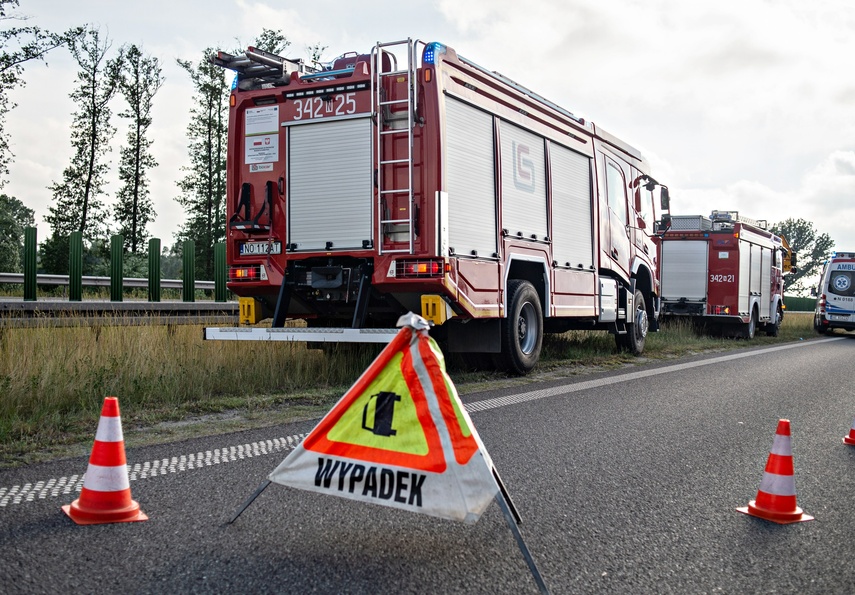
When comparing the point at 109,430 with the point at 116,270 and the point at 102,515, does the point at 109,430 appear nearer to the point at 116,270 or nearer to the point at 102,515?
the point at 102,515

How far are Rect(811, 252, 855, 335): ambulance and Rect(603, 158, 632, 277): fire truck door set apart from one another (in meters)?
17.2

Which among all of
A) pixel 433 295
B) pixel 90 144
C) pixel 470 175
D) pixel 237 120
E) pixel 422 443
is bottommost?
pixel 422 443

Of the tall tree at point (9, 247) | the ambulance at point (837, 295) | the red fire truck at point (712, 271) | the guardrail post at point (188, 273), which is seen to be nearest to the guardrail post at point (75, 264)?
the guardrail post at point (188, 273)

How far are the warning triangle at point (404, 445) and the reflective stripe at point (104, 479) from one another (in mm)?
770

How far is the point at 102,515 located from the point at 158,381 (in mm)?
3878

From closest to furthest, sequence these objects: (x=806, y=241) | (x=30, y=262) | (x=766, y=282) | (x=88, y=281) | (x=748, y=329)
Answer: (x=30, y=262)
(x=88, y=281)
(x=748, y=329)
(x=766, y=282)
(x=806, y=241)

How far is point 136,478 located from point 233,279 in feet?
16.7

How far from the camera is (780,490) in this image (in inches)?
151

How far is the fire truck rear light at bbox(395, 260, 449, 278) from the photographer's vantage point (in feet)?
27.0

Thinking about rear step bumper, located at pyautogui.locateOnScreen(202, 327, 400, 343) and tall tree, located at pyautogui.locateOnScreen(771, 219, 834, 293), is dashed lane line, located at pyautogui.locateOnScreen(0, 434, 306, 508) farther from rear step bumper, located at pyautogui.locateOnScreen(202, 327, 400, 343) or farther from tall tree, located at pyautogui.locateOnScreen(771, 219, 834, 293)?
→ tall tree, located at pyautogui.locateOnScreen(771, 219, 834, 293)

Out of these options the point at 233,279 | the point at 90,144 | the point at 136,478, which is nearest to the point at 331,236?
the point at 233,279

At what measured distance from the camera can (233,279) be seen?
→ 9.16 metres

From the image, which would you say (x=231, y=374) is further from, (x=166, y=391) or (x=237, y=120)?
(x=237, y=120)

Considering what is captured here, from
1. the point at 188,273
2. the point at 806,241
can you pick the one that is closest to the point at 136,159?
the point at 188,273
